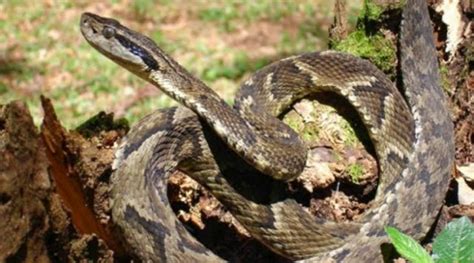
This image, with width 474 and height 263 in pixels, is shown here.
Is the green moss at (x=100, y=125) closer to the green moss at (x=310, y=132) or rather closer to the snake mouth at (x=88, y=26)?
the snake mouth at (x=88, y=26)

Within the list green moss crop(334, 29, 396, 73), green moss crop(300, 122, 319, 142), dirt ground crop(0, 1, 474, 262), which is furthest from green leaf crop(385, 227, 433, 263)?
green moss crop(334, 29, 396, 73)

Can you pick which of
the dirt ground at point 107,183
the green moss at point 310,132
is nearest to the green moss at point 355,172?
the dirt ground at point 107,183

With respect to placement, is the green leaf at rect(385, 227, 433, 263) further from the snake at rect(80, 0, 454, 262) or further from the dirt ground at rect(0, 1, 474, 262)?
the dirt ground at rect(0, 1, 474, 262)

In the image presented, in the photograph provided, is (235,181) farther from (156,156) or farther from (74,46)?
(74,46)

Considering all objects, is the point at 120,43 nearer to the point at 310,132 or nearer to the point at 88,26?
the point at 88,26

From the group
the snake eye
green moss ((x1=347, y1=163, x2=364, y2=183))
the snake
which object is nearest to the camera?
the snake

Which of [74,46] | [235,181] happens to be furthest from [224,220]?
[74,46]
